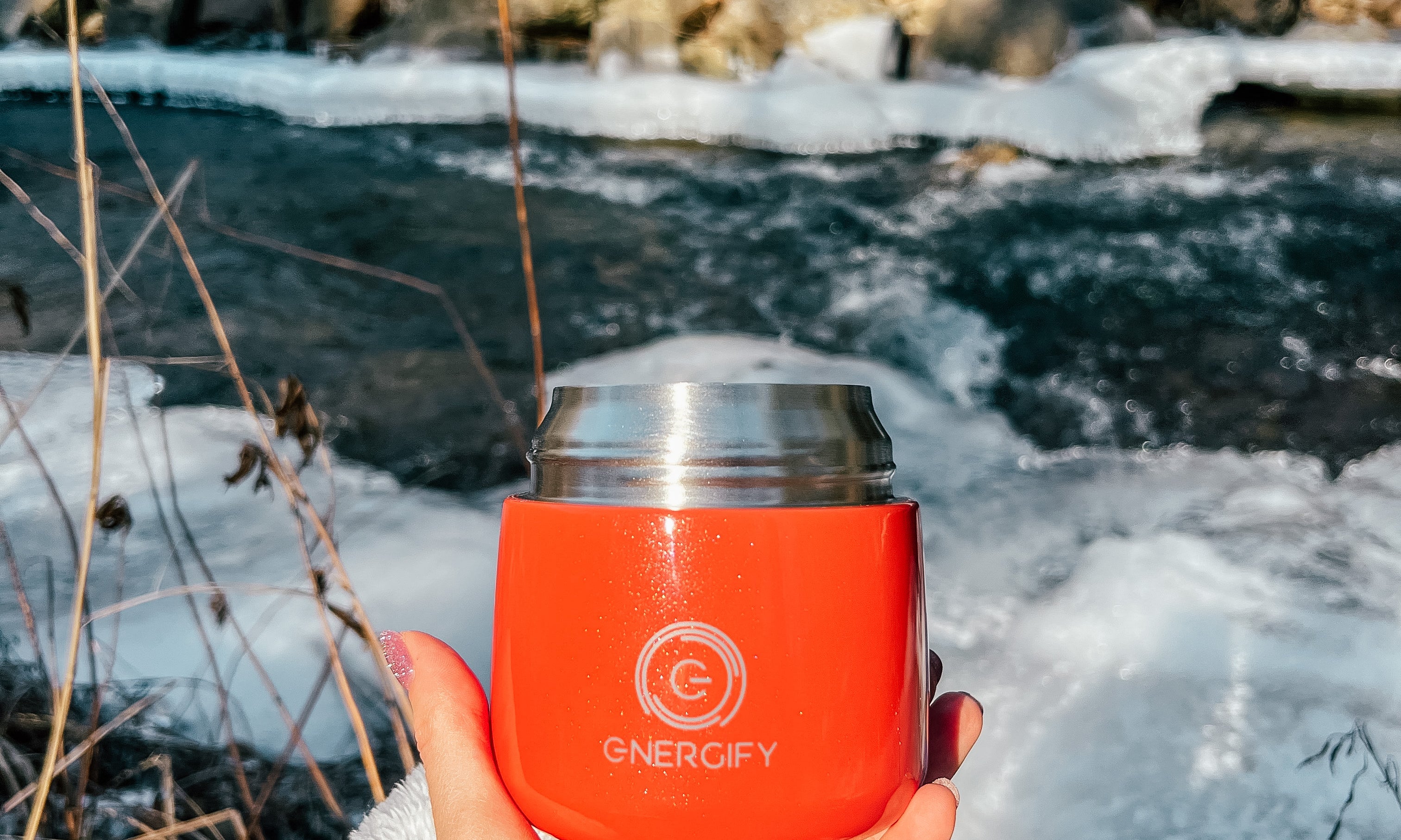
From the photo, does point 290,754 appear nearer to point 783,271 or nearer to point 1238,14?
point 783,271

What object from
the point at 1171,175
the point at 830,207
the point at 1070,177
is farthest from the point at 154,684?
the point at 1171,175

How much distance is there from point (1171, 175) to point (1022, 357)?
5.32 feet

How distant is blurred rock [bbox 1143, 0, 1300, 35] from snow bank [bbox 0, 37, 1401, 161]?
0.54 metres

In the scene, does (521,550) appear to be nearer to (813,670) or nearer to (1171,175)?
(813,670)

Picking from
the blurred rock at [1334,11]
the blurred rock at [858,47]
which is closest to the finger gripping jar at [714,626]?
the blurred rock at [858,47]

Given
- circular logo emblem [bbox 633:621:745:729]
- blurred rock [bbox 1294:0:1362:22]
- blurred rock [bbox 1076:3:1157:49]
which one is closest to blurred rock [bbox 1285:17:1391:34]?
blurred rock [bbox 1294:0:1362:22]

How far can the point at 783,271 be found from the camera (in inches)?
161

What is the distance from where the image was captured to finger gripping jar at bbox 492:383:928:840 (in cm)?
64

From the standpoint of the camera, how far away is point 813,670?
2.13 feet

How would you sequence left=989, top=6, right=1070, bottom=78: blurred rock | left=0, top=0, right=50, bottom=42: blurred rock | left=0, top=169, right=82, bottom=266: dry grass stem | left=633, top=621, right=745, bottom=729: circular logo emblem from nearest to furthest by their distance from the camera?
left=633, top=621, right=745, bottom=729: circular logo emblem < left=0, top=169, right=82, bottom=266: dry grass stem < left=0, top=0, right=50, bottom=42: blurred rock < left=989, top=6, right=1070, bottom=78: blurred rock

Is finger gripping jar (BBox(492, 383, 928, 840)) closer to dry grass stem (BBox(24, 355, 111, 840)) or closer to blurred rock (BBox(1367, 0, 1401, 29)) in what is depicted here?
dry grass stem (BBox(24, 355, 111, 840))

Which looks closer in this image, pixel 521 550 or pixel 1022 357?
→ pixel 521 550

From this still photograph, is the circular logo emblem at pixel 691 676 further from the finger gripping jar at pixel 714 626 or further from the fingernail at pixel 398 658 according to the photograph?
the fingernail at pixel 398 658

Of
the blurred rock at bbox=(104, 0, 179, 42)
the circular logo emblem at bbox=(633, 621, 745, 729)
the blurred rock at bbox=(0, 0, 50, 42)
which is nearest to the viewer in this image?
the circular logo emblem at bbox=(633, 621, 745, 729)
